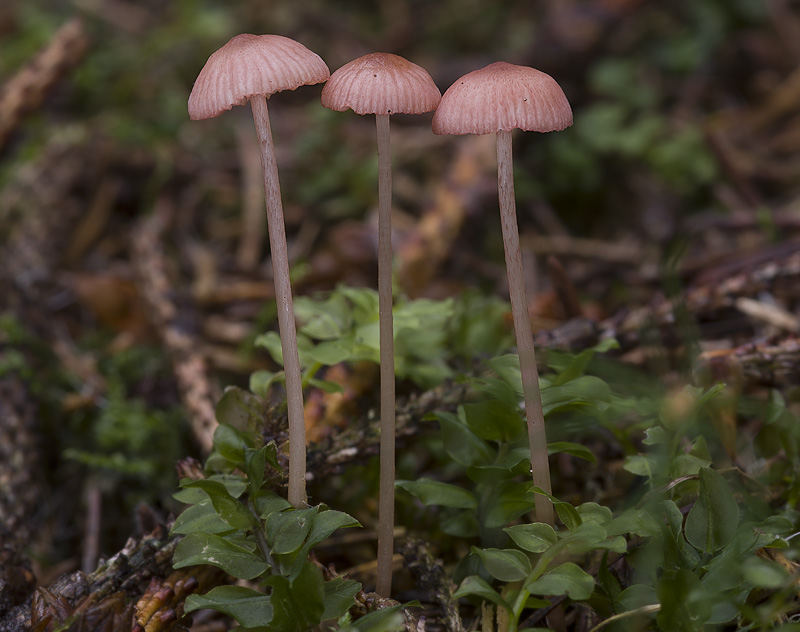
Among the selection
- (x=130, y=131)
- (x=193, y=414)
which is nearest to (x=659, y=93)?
(x=130, y=131)

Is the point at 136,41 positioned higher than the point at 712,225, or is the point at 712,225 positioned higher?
the point at 136,41

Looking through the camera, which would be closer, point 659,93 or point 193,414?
point 193,414

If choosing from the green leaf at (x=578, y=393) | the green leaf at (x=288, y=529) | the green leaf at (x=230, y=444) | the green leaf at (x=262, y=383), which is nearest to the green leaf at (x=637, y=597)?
the green leaf at (x=578, y=393)

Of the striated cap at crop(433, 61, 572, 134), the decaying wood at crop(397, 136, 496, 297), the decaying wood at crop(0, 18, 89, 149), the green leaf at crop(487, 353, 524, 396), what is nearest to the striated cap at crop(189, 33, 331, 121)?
the striated cap at crop(433, 61, 572, 134)

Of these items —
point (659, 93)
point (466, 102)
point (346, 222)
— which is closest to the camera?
point (466, 102)

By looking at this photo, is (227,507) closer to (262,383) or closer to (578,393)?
(262,383)

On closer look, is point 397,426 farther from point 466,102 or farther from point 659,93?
point 659,93

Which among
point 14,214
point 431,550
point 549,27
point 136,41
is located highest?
point 136,41
